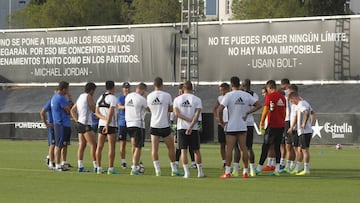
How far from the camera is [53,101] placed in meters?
25.4

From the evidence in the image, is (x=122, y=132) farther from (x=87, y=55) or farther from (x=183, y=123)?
(x=87, y=55)

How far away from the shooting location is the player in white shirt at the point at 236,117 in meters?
22.7

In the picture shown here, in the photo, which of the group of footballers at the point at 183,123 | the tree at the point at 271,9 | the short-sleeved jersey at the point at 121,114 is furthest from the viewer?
the tree at the point at 271,9

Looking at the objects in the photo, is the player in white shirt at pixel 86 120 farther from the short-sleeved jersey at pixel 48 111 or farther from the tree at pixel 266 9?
the tree at pixel 266 9

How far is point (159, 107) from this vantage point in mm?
23078

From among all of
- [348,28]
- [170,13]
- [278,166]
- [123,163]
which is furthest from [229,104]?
[170,13]

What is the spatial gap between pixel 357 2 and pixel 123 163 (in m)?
62.2

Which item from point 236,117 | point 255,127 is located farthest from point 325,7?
point 236,117

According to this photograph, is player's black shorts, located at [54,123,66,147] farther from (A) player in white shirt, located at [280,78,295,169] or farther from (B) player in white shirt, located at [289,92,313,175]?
(B) player in white shirt, located at [289,92,313,175]

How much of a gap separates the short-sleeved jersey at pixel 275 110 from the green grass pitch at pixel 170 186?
1.31 meters

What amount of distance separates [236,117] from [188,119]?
102 cm

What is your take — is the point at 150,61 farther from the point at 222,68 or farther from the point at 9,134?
the point at 9,134

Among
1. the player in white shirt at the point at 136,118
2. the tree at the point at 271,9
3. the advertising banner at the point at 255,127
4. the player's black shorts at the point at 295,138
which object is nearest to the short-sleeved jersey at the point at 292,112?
the player's black shorts at the point at 295,138

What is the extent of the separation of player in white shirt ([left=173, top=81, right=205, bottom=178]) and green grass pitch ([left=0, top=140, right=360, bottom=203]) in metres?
0.56
